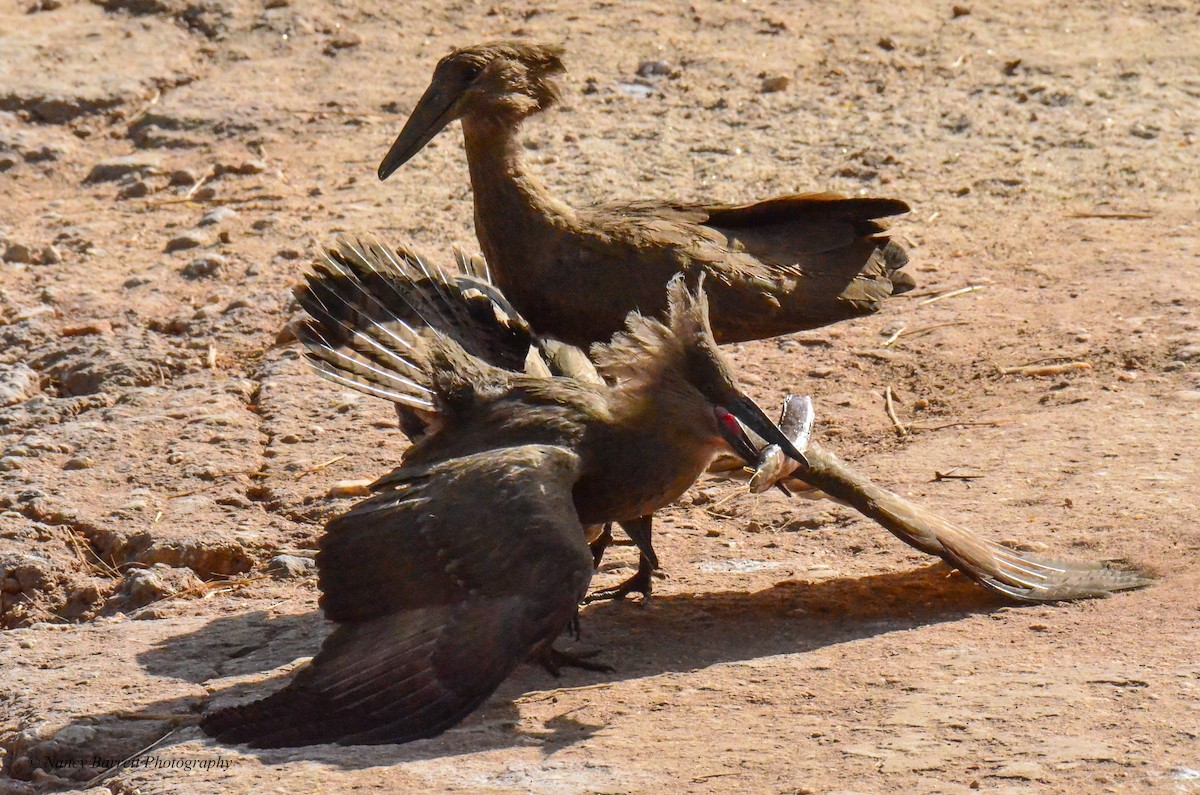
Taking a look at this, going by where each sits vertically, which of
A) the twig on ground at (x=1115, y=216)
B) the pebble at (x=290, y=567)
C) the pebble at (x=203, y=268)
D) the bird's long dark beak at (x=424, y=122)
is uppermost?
the bird's long dark beak at (x=424, y=122)

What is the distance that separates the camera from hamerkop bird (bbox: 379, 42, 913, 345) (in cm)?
584

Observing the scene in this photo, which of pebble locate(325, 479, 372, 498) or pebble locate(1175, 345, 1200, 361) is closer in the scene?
pebble locate(325, 479, 372, 498)

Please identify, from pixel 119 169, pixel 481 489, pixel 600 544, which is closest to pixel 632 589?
pixel 600 544

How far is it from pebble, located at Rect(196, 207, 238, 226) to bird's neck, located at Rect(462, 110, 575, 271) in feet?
8.12

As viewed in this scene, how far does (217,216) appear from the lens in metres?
8.36

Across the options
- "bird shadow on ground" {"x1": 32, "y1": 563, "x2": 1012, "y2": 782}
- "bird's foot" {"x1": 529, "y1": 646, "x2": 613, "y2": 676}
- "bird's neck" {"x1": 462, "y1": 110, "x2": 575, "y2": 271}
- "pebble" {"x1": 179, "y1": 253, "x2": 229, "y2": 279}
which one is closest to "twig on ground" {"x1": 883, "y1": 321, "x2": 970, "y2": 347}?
"bird's neck" {"x1": 462, "y1": 110, "x2": 575, "y2": 271}

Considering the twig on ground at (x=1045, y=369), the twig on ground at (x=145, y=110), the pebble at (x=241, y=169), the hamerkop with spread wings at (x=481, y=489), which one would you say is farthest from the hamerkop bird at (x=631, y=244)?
the twig on ground at (x=145, y=110)

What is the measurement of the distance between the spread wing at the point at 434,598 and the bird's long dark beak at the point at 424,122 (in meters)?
2.05

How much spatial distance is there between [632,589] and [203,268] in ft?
10.8

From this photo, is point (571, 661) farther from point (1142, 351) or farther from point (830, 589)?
point (1142, 351)

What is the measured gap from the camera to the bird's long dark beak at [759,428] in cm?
485

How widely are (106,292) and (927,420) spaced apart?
12.5ft

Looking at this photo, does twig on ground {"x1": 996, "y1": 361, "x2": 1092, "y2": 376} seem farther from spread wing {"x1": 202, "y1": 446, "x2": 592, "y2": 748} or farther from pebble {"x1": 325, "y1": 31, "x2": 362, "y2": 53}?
pebble {"x1": 325, "y1": 31, "x2": 362, "y2": 53}

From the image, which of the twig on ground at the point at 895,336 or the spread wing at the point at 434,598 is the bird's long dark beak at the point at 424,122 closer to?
the spread wing at the point at 434,598
